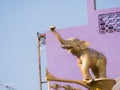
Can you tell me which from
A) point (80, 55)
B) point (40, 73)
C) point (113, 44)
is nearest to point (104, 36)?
point (113, 44)

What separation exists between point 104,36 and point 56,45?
859 mm

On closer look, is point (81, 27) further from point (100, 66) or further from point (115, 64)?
point (100, 66)

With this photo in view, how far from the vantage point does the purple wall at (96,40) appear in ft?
20.3

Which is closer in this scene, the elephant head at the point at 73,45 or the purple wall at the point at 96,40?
the elephant head at the point at 73,45

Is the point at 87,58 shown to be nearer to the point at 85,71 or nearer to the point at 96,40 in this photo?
the point at 85,71

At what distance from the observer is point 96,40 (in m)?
6.37

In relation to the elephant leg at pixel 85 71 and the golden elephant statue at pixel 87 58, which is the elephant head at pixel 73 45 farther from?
the elephant leg at pixel 85 71

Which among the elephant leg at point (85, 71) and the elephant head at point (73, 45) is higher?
the elephant head at point (73, 45)

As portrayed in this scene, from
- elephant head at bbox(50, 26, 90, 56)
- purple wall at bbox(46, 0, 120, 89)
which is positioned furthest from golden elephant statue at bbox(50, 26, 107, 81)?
purple wall at bbox(46, 0, 120, 89)

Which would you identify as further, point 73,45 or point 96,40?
point 96,40

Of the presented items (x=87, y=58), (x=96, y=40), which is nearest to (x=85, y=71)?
(x=87, y=58)

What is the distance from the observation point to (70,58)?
656 centimetres

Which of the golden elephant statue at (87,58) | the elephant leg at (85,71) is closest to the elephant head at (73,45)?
the golden elephant statue at (87,58)

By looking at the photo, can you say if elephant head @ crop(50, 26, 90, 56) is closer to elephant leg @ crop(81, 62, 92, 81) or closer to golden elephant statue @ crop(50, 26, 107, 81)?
golden elephant statue @ crop(50, 26, 107, 81)
